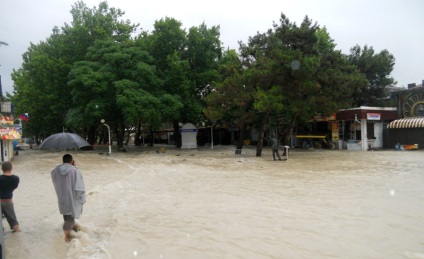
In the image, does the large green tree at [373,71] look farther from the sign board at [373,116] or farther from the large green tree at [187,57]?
the large green tree at [187,57]

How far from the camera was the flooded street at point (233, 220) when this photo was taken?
6.33 meters

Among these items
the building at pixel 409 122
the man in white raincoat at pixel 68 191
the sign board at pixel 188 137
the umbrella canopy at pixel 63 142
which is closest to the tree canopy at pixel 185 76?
the sign board at pixel 188 137

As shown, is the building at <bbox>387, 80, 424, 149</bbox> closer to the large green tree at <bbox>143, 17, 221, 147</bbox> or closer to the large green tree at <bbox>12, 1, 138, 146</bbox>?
the large green tree at <bbox>143, 17, 221, 147</bbox>

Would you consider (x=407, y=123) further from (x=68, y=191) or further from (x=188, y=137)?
(x=68, y=191)

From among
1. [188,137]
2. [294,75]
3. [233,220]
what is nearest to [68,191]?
[233,220]

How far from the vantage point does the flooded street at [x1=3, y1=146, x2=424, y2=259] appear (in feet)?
20.8

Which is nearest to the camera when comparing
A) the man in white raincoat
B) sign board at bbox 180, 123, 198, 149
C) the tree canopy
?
the man in white raincoat

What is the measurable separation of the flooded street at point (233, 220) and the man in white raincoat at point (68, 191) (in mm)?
509

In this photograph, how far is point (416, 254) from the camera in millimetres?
5938

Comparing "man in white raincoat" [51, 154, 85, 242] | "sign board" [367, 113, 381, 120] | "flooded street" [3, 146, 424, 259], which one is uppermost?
"sign board" [367, 113, 381, 120]

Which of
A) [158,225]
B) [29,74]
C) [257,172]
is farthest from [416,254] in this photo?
[29,74]

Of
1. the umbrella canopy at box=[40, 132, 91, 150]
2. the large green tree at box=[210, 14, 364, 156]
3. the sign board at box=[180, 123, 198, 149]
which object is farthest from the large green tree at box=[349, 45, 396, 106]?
the umbrella canopy at box=[40, 132, 91, 150]

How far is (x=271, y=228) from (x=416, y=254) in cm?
270

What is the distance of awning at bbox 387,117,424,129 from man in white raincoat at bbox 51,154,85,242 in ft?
105
